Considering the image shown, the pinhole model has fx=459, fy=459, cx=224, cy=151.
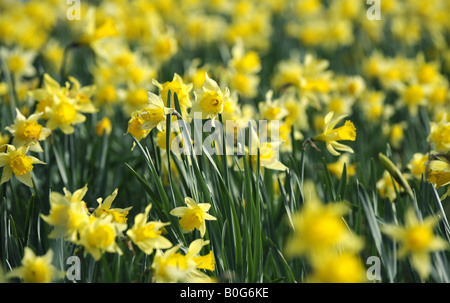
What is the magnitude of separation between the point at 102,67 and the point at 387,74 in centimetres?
198

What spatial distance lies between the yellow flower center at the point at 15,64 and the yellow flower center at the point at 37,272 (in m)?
2.32

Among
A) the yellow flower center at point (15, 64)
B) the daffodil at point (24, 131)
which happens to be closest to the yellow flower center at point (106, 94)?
the yellow flower center at point (15, 64)

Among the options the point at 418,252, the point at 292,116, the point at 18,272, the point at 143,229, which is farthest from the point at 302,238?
the point at 292,116

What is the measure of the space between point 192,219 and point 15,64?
2.32 meters

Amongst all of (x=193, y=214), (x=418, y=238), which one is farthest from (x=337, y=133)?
(x=418, y=238)

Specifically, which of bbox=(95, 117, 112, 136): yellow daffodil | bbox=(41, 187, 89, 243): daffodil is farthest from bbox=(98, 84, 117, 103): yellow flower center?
bbox=(41, 187, 89, 243): daffodil

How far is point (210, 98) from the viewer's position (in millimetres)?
1511

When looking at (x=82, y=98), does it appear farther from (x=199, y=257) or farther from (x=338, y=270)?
(x=338, y=270)

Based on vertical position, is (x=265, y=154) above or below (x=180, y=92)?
below

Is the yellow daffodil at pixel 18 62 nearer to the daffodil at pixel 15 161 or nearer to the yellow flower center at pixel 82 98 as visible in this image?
the yellow flower center at pixel 82 98

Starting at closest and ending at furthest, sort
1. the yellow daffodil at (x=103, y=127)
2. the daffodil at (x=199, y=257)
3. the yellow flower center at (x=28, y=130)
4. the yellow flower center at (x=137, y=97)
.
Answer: the daffodil at (x=199, y=257)
the yellow flower center at (x=28, y=130)
the yellow daffodil at (x=103, y=127)
the yellow flower center at (x=137, y=97)

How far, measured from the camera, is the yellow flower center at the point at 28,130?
1.68 metres

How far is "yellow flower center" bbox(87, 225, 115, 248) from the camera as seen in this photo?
1.18 metres
